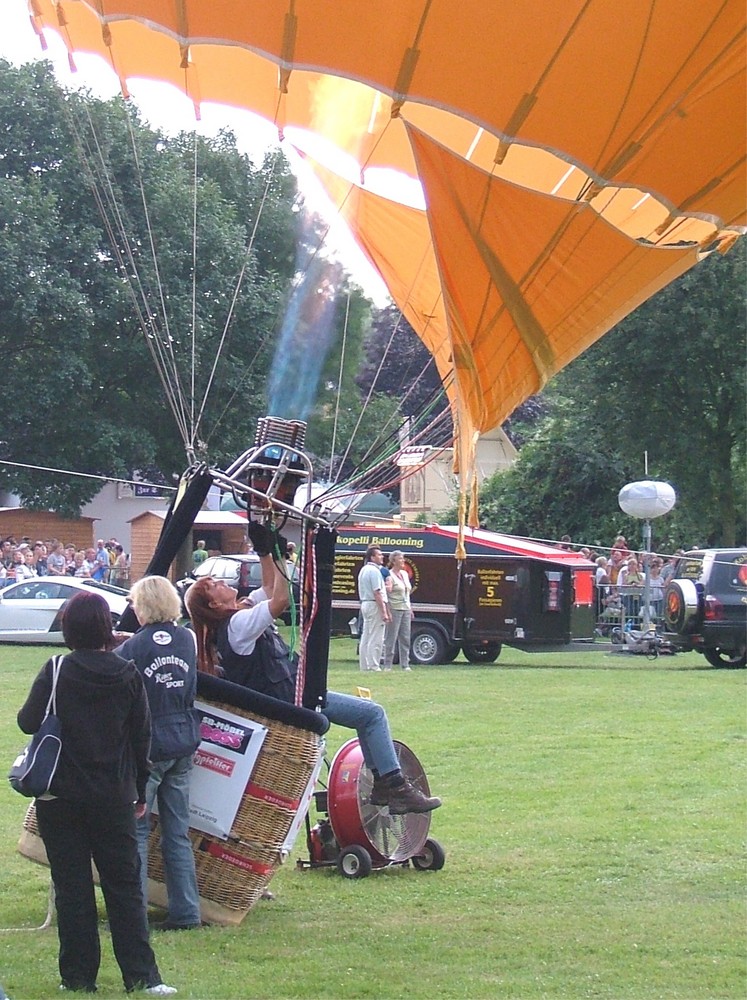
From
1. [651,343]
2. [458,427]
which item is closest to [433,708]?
[458,427]

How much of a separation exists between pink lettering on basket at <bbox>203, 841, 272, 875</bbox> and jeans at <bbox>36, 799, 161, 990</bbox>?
1.11m

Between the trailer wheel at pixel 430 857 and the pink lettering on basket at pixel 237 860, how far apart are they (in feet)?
4.61

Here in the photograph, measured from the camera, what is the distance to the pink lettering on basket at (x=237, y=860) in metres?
6.50

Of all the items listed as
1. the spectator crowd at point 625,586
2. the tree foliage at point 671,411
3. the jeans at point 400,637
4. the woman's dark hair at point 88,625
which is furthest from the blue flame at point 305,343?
the tree foliage at point 671,411

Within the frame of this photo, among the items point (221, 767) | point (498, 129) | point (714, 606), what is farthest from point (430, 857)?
point (714, 606)

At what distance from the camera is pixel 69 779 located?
5273 millimetres

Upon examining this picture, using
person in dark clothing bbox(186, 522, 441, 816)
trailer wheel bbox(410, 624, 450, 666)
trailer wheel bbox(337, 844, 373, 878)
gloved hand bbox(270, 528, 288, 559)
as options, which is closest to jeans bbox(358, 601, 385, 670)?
trailer wheel bbox(410, 624, 450, 666)

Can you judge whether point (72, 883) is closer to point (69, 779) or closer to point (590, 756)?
point (69, 779)

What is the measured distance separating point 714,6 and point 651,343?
23.6 meters

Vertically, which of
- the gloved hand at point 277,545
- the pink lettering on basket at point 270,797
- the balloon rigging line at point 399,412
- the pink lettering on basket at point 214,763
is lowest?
the pink lettering on basket at point 270,797

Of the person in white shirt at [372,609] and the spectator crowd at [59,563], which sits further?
the spectator crowd at [59,563]

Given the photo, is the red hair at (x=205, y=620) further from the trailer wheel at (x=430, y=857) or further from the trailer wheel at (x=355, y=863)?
the trailer wheel at (x=430, y=857)

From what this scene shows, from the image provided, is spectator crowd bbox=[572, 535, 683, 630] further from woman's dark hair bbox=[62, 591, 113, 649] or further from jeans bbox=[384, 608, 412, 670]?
woman's dark hair bbox=[62, 591, 113, 649]

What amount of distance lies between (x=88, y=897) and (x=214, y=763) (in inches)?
48.6
